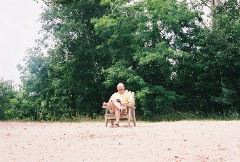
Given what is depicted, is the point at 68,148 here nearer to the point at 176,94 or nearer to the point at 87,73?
the point at 176,94

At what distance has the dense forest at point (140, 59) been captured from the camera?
2541 cm

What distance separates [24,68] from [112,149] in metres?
23.5

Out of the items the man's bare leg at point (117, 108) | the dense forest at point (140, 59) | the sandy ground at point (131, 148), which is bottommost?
the sandy ground at point (131, 148)

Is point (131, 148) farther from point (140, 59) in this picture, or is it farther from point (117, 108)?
point (140, 59)

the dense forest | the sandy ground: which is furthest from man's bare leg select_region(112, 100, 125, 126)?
the dense forest

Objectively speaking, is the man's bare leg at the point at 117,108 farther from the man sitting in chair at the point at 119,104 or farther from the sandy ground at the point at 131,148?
the sandy ground at the point at 131,148

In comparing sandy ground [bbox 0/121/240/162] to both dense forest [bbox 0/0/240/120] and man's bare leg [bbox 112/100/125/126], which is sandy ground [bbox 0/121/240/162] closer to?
man's bare leg [bbox 112/100/125/126]

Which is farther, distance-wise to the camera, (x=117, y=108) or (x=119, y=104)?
(x=119, y=104)

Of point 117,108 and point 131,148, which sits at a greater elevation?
point 117,108

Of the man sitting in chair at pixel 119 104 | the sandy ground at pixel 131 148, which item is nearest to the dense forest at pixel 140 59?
the man sitting in chair at pixel 119 104

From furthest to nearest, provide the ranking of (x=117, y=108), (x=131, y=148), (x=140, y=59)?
1. (x=140, y=59)
2. (x=117, y=108)
3. (x=131, y=148)

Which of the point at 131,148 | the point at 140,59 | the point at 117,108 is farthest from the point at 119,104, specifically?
the point at 140,59

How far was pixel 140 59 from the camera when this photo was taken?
25406 mm

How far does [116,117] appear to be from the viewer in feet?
53.3
